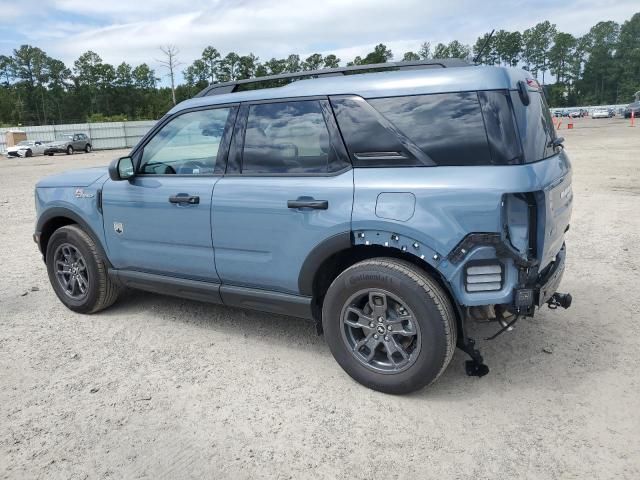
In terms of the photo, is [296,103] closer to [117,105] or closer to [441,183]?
[441,183]

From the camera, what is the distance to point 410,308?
3195 mm

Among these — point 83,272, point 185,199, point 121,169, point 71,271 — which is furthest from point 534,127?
point 71,271

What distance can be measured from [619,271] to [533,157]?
3.21m

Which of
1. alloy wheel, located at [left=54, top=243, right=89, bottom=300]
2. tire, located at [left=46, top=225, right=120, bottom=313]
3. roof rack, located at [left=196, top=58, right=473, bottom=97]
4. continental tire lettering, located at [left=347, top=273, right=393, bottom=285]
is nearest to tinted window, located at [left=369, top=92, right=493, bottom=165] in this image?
roof rack, located at [left=196, top=58, right=473, bottom=97]

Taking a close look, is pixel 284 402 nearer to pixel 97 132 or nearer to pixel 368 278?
pixel 368 278

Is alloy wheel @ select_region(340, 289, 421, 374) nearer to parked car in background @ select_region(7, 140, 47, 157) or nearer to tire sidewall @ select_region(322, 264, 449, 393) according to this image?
tire sidewall @ select_region(322, 264, 449, 393)

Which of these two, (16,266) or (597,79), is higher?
(597,79)

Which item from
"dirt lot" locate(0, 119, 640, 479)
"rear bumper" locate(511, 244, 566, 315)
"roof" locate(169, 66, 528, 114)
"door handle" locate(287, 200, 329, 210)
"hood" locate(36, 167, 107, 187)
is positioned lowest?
"dirt lot" locate(0, 119, 640, 479)

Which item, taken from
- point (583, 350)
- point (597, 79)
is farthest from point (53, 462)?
point (597, 79)

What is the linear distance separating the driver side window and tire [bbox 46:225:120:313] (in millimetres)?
926

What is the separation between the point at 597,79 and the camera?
115 metres

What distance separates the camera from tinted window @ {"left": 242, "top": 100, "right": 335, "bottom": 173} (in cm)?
358

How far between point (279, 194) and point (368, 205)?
661 mm

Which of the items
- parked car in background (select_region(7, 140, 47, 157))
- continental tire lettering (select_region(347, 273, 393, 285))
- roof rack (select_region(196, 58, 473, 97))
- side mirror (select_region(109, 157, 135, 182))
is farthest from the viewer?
parked car in background (select_region(7, 140, 47, 157))
